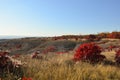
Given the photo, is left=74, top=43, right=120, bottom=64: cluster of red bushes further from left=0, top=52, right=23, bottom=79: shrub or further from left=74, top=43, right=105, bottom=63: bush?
left=0, top=52, right=23, bottom=79: shrub

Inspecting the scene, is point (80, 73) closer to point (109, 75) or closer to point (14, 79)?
point (109, 75)

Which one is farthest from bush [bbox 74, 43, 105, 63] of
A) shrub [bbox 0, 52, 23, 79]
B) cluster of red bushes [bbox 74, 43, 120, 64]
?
shrub [bbox 0, 52, 23, 79]

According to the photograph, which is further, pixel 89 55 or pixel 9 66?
pixel 89 55

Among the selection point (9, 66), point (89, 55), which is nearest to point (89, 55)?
point (89, 55)

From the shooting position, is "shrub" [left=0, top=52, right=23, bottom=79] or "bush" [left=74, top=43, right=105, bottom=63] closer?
"shrub" [left=0, top=52, right=23, bottom=79]

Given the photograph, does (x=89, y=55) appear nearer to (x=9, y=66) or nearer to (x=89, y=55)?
(x=89, y=55)

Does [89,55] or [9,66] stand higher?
[9,66]

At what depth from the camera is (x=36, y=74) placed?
7.80 m

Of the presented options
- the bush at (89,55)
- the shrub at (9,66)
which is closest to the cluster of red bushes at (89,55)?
the bush at (89,55)

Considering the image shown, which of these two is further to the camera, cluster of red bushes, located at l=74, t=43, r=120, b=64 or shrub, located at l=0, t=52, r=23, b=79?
cluster of red bushes, located at l=74, t=43, r=120, b=64

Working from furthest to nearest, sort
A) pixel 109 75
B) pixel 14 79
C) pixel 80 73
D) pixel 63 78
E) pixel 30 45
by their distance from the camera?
1. pixel 30 45
2. pixel 109 75
3. pixel 80 73
4. pixel 63 78
5. pixel 14 79

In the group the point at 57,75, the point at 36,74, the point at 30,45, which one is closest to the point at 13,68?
the point at 36,74

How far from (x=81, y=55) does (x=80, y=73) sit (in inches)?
274

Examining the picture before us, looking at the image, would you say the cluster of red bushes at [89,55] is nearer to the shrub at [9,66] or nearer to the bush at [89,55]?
the bush at [89,55]
